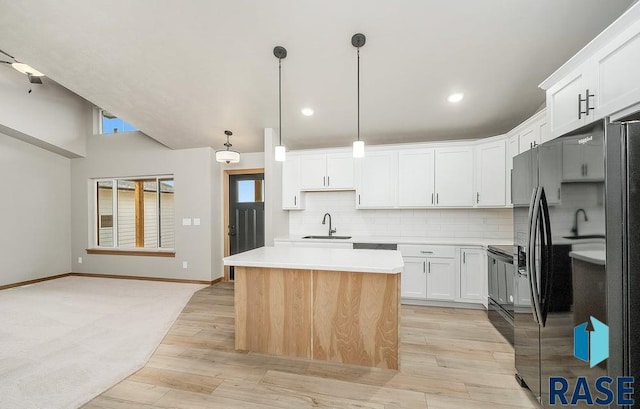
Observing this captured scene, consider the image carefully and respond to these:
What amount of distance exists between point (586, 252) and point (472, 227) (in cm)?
299

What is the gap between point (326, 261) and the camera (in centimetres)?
229

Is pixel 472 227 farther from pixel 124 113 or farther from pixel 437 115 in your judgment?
pixel 124 113

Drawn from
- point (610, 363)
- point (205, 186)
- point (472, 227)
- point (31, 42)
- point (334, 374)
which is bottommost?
point (334, 374)

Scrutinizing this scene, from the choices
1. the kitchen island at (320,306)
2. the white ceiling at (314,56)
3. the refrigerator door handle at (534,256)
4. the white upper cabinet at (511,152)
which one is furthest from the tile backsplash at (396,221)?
the refrigerator door handle at (534,256)

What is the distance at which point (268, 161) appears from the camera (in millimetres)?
4113

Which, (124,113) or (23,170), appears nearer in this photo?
(124,113)

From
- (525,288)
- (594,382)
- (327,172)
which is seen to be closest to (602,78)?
(525,288)

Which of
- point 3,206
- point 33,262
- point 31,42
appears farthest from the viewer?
point 33,262

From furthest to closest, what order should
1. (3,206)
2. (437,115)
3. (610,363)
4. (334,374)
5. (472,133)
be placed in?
(3,206), (472,133), (437,115), (334,374), (610,363)

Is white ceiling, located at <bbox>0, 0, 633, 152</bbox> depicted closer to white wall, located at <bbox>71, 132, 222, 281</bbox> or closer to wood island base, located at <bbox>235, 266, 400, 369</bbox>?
white wall, located at <bbox>71, 132, 222, 281</bbox>

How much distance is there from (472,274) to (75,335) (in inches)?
183

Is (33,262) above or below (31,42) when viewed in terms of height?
below

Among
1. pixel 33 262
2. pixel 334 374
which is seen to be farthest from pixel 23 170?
pixel 334 374

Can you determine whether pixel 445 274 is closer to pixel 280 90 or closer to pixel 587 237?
pixel 587 237
